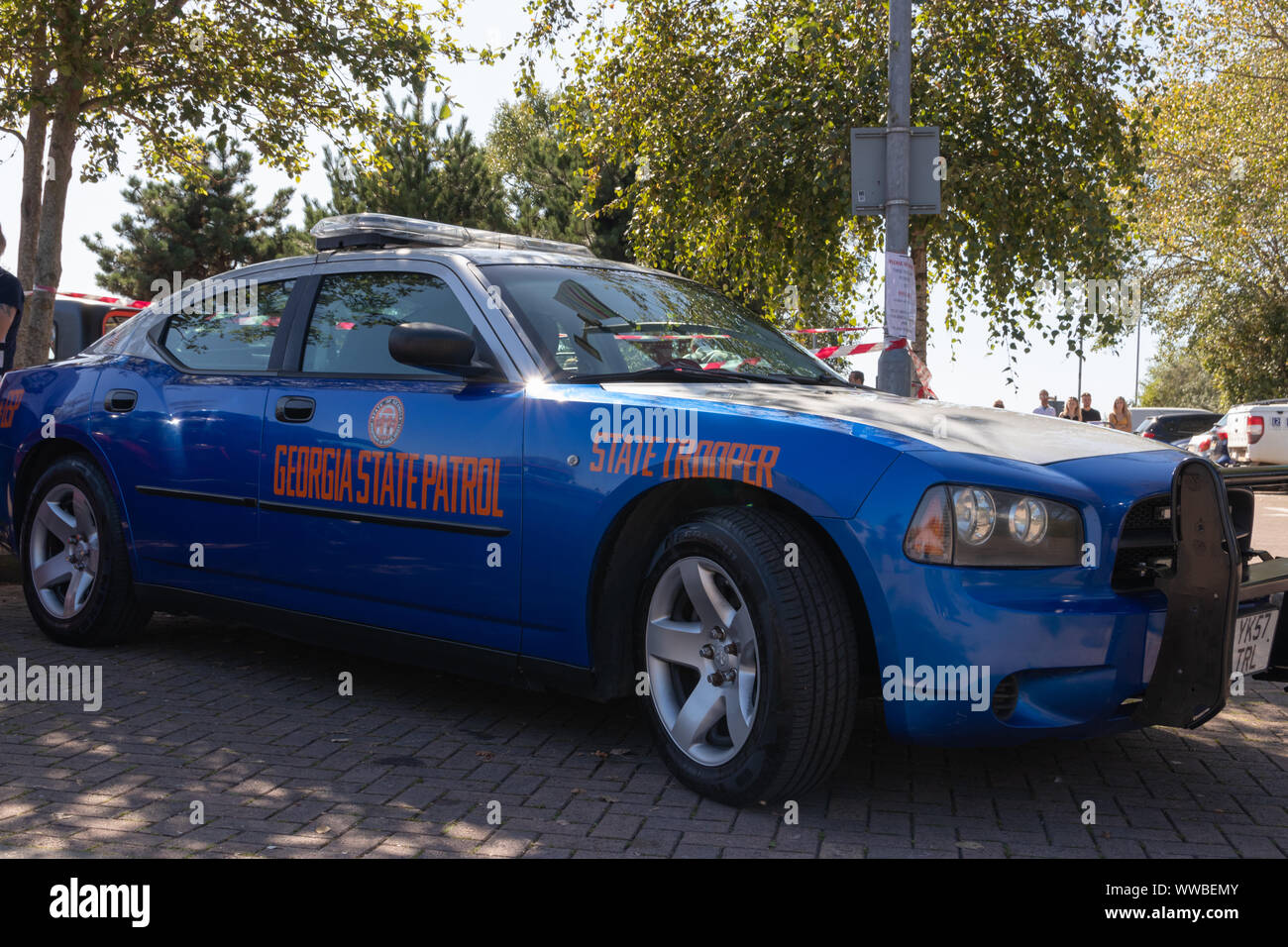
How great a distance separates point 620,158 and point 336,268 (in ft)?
35.5

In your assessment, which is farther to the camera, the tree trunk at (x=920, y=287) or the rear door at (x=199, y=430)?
the tree trunk at (x=920, y=287)

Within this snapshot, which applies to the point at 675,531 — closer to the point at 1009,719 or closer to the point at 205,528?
the point at 1009,719

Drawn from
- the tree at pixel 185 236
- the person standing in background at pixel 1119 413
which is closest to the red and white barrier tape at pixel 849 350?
the person standing in background at pixel 1119 413

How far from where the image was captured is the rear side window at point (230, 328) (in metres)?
4.81

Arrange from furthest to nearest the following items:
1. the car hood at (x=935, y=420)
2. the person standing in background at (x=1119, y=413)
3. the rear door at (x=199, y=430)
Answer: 1. the person standing in background at (x=1119, y=413)
2. the rear door at (x=199, y=430)
3. the car hood at (x=935, y=420)

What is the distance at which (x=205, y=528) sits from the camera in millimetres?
4754

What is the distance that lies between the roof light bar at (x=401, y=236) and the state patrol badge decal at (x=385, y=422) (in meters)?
0.90

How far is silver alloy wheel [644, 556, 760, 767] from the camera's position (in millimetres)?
3350

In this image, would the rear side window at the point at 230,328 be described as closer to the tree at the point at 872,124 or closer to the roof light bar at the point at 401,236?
the roof light bar at the point at 401,236

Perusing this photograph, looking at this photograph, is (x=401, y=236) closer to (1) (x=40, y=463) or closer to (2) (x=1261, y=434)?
(1) (x=40, y=463)

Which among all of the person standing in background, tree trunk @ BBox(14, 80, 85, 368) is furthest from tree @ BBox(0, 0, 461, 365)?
the person standing in background

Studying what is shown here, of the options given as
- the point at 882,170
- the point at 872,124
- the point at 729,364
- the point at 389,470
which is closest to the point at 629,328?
the point at 729,364

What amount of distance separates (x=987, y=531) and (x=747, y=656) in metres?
0.73
